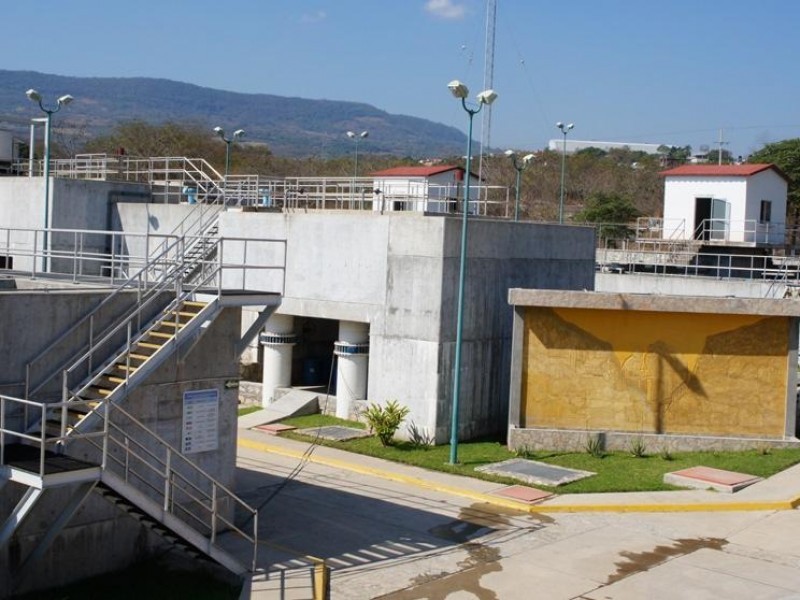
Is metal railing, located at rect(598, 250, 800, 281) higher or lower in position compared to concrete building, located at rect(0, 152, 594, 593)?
higher

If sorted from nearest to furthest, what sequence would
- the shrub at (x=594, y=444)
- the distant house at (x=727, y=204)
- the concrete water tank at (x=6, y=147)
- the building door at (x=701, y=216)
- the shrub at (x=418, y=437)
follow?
the shrub at (x=594, y=444) → the shrub at (x=418, y=437) → the distant house at (x=727, y=204) → the building door at (x=701, y=216) → the concrete water tank at (x=6, y=147)

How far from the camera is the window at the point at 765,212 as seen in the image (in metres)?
46.4

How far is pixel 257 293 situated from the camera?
16.2 m

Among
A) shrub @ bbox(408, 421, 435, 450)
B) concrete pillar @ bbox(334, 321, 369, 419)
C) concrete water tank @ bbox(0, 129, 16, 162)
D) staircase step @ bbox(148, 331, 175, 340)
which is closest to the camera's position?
staircase step @ bbox(148, 331, 175, 340)

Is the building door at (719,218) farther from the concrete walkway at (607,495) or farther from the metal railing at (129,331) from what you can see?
the metal railing at (129,331)

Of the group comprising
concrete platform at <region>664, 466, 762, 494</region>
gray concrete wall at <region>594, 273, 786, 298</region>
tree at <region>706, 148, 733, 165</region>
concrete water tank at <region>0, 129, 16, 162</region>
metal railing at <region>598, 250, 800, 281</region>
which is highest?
tree at <region>706, 148, 733, 165</region>

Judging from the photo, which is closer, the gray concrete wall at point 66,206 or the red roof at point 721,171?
the gray concrete wall at point 66,206

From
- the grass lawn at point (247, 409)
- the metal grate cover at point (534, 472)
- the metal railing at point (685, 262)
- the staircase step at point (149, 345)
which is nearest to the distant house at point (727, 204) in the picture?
the metal railing at point (685, 262)

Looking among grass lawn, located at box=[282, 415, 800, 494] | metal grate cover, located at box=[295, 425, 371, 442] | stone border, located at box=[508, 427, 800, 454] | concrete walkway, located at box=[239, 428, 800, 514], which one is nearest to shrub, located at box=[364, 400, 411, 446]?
grass lawn, located at box=[282, 415, 800, 494]

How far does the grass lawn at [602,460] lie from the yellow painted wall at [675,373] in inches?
30.7

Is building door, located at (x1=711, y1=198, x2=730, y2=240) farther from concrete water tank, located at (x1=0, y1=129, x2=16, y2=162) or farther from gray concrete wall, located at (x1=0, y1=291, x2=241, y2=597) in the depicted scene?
gray concrete wall, located at (x1=0, y1=291, x2=241, y2=597)

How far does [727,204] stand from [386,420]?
27182 mm

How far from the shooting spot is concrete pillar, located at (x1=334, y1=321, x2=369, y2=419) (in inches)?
1057

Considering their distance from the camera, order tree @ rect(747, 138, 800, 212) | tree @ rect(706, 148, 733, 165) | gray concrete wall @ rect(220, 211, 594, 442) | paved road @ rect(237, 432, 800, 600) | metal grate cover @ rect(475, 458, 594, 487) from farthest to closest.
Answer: tree @ rect(706, 148, 733, 165), tree @ rect(747, 138, 800, 212), gray concrete wall @ rect(220, 211, 594, 442), metal grate cover @ rect(475, 458, 594, 487), paved road @ rect(237, 432, 800, 600)
